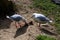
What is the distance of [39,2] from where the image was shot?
9086mm

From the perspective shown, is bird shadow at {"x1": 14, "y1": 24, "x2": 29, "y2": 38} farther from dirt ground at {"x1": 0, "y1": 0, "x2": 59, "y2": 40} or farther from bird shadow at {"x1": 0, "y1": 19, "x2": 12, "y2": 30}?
bird shadow at {"x1": 0, "y1": 19, "x2": 12, "y2": 30}

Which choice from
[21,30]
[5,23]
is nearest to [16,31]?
[21,30]

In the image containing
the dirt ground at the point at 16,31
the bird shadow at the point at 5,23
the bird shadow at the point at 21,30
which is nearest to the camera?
the dirt ground at the point at 16,31

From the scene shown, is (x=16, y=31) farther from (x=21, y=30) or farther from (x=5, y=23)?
(x=5, y=23)

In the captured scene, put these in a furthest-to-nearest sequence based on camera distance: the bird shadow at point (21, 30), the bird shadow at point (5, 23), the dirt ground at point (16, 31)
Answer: the bird shadow at point (5, 23)
the bird shadow at point (21, 30)
the dirt ground at point (16, 31)

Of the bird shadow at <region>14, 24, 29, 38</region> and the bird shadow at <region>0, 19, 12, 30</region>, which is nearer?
the bird shadow at <region>14, 24, 29, 38</region>

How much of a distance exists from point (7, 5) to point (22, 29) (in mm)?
1359

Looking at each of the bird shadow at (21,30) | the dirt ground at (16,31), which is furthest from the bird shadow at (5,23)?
the bird shadow at (21,30)

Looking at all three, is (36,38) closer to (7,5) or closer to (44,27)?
(44,27)

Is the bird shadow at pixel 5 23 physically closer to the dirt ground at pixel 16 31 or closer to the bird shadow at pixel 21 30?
the dirt ground at pixel 16 31

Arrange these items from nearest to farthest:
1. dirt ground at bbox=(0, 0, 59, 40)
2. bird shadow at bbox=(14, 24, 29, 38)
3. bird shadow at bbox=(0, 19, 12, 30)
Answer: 1. dirt ground at bbox=(0, 0, 59, 40)
2. bird shadow at bbox=(14, 24, 29, 38)
3. bird shadow at bbox=(0, 19, 12, 30)

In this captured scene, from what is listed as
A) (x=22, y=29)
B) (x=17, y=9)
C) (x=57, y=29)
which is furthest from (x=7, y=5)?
(x=57, y=29)

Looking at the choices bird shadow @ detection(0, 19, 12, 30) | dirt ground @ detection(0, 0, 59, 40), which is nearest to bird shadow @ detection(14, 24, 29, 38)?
dirt ground @ detection(0, 0, 59, 40)

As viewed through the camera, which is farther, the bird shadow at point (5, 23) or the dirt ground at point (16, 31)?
the bird shadow at point (5, 23)
